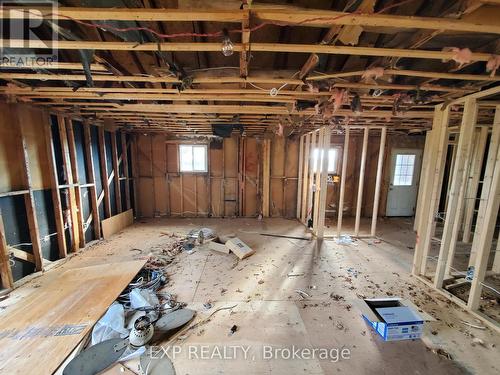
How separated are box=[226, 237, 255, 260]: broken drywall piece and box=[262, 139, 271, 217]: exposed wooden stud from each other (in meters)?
2.56

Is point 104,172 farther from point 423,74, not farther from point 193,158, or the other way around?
point 423,74

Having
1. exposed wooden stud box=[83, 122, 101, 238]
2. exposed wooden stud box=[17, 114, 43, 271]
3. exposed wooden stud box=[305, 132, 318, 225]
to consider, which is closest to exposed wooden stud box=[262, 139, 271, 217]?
exposed wooden stud box=[305, 132, 318, 225]

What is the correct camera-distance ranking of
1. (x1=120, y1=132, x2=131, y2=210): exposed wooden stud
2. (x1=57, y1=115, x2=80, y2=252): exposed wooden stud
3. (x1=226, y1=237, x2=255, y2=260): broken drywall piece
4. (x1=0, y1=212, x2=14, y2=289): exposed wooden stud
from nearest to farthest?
(x1=0, y1=212, x2=14, y2=289): exposed wooden stud
(x1=57, y1=115, x2=80, y2=252): exposed wooden stud
(x1=226, y1=237, x2=255, y2=260): broken drywall piece
(x1=120, y1=132, x2=131, y2=210): exposed wooden stud

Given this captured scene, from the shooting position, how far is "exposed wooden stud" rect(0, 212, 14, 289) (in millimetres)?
2740

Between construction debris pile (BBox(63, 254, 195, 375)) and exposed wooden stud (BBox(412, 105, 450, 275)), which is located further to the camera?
exposed wooden stud (BBox(412, 105, 450, 275))

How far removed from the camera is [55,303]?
2564 millimetres

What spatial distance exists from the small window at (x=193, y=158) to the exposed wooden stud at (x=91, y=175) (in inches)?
90.2

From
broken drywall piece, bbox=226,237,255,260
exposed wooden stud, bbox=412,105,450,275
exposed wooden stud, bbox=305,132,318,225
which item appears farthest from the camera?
exposed wooden stud, bbox=305,132,318,225

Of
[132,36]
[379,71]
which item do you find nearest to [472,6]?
[379,71]

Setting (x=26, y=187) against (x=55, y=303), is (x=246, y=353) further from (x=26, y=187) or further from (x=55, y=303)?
(x=26, y=187)

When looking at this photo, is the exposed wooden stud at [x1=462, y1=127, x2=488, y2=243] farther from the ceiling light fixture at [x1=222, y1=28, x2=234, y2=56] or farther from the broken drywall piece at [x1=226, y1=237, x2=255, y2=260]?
the ceiling light fixture at [x1=222, y1=28, x2=234, y2=56]

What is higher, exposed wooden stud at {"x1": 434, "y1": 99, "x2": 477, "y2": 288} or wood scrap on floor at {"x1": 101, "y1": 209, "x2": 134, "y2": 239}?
exposed wooden stud at {"x1": 434, "y1": 99, "x2": 477, "y2": 288}

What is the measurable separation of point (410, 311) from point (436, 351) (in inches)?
13.7

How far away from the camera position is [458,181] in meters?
2.71
